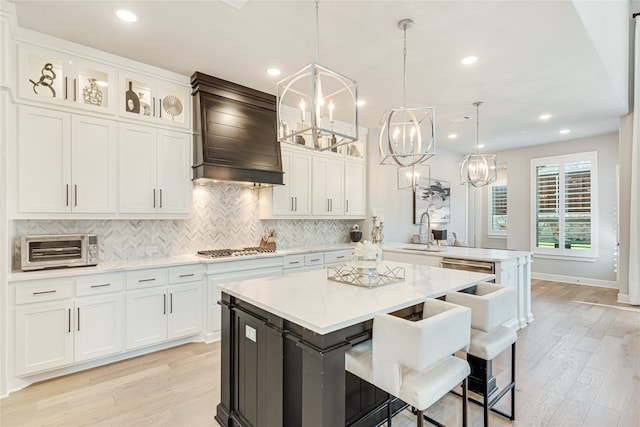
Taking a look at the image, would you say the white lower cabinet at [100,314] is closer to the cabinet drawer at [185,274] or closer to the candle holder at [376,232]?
the cabinet drawer at [185,274]

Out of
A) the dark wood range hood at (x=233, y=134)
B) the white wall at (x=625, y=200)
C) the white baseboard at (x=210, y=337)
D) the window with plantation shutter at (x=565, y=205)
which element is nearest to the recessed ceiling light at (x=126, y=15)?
the dark wood range hood at (x=233, y=134)

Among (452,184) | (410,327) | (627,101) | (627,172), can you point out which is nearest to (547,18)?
(410,327)

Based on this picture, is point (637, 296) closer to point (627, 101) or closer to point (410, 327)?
point (627, 101)

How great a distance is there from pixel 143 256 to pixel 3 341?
1.34m

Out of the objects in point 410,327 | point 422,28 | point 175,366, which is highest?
point 422,28

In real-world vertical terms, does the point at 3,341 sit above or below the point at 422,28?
below

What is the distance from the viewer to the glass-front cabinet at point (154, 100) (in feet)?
10.7

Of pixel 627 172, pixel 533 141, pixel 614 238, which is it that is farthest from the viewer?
pixel 533 141

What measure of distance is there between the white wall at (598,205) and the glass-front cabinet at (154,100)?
729 cm

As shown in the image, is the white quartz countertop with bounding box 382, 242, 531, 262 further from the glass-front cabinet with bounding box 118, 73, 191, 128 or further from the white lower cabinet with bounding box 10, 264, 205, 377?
the glass-front cabinet with bounding box 118, 73, 191, 128

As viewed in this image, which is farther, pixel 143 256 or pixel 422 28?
pixel 143 256

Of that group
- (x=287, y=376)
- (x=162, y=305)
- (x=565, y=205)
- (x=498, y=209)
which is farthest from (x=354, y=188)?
(x=498, y=209)

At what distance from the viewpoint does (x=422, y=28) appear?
2621 mm

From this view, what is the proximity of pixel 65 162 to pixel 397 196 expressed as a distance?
202 inches
